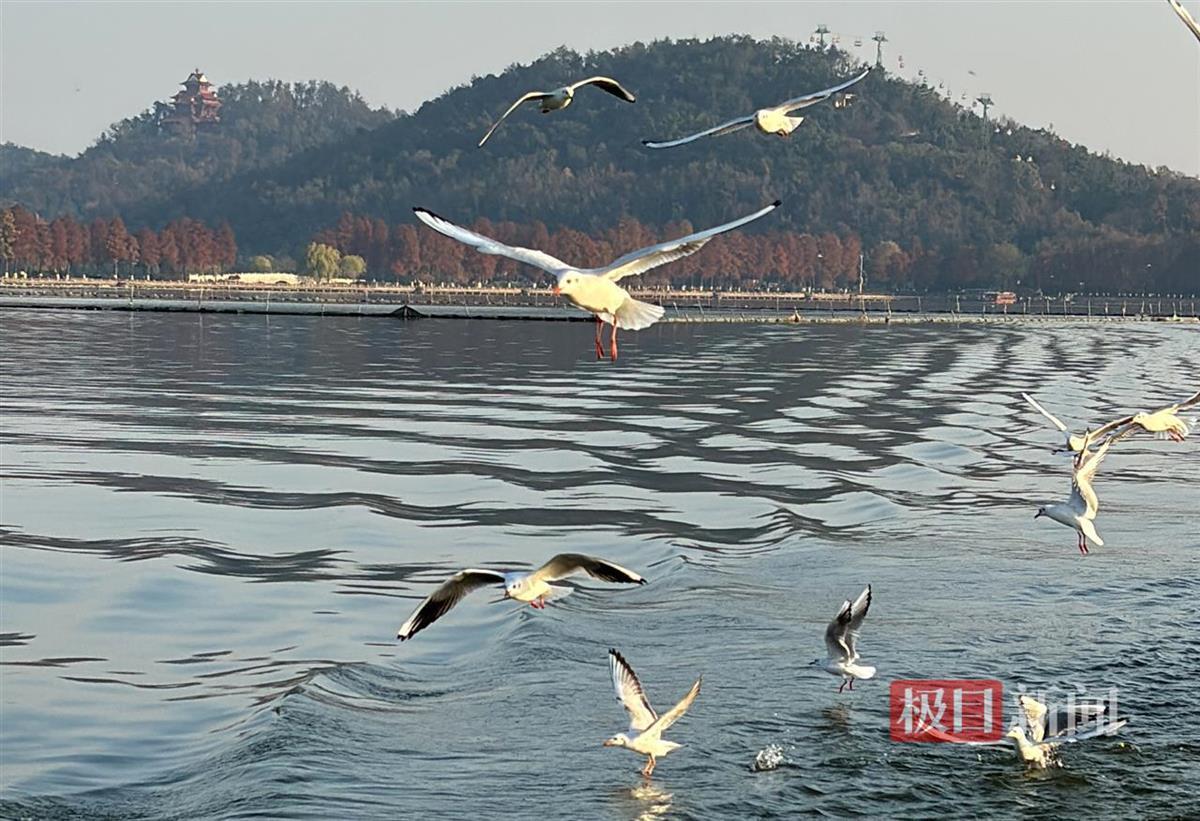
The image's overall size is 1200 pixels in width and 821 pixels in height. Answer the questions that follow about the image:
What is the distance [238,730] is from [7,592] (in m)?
6.52

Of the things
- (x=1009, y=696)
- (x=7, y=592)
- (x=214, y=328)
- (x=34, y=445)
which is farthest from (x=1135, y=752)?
(x=214, y=328)

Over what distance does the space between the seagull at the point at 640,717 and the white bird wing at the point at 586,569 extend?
76cm

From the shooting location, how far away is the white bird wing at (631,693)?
11859mm

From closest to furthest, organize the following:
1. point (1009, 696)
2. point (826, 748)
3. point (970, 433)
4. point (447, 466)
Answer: point (826, 748) → point (1009, 696) → point (447, 466) → point (970, 433)

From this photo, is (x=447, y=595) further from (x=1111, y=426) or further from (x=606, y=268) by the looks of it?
(x=1111, y=426)

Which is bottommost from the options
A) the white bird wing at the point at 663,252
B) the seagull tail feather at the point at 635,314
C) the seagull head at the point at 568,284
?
the seagull tail feather at the point at 635,314

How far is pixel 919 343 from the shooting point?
336 ft

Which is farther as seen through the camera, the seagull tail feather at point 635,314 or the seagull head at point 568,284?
the seagull tail feather at point 635,314

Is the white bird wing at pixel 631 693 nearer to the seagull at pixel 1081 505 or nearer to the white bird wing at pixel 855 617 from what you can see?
the white bird wing at pixel 855 617

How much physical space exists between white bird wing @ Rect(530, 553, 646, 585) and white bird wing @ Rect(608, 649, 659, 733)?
66 cm

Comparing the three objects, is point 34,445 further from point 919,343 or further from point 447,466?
point 919,343

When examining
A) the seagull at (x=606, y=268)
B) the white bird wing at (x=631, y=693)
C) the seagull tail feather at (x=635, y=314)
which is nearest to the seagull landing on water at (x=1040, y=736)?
the white bird wing at (x=631, y=693)

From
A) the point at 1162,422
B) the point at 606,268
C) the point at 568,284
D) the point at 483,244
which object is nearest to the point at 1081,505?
the point at 1162,422

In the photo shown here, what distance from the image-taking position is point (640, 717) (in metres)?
12.8
